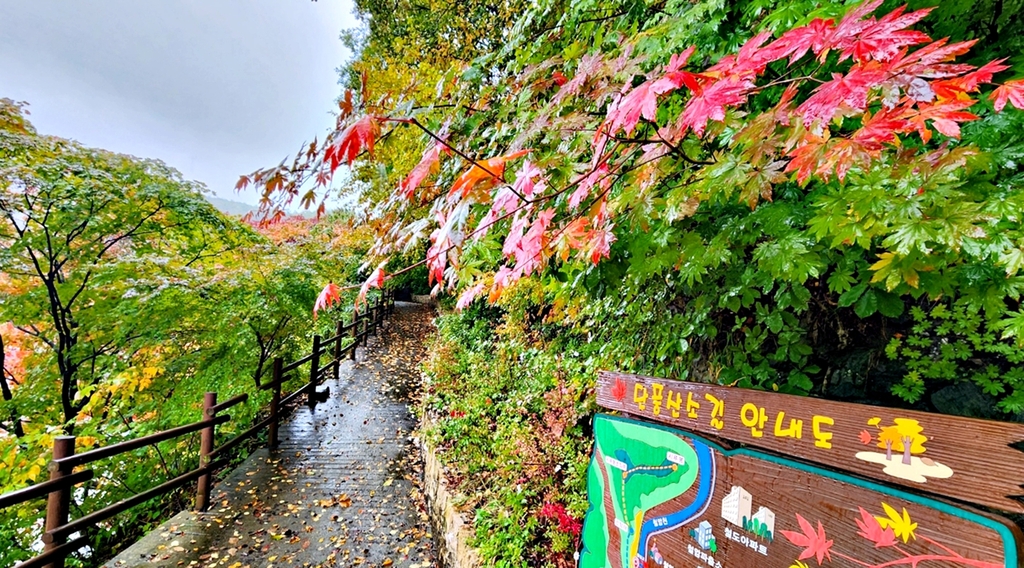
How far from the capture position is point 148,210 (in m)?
4.58

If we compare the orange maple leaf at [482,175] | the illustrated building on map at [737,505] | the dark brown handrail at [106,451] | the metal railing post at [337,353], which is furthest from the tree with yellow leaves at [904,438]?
the metal railing post at [337,353]

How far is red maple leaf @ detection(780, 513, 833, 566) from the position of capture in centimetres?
106

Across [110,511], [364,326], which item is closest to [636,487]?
[110,511]

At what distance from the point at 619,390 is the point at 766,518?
25.7 inches

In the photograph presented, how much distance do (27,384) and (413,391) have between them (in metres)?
4.80

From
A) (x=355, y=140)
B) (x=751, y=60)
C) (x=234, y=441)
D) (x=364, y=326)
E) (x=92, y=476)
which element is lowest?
(x=234, y=441)

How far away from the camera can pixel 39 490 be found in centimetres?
249

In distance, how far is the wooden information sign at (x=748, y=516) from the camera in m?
0.91

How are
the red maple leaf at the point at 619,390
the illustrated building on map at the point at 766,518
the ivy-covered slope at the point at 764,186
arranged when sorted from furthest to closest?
the red maple leaf at the point at 619,390 → the illustrated building on map at the point at 766,518 → the ivy-covered slope at the point at 764,186

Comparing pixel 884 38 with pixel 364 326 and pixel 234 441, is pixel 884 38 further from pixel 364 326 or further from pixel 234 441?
pixel 364 326

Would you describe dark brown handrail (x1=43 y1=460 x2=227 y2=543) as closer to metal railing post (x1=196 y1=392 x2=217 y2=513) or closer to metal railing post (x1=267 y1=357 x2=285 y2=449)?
metal railing post (x1=196 y1=392 x2=217 y2=513)

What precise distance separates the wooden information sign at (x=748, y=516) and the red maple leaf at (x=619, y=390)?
95mm

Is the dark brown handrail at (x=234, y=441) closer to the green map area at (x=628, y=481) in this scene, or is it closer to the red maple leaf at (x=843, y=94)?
the green map area at (x=628, y=481)

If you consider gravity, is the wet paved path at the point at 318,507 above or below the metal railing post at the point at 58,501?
below
